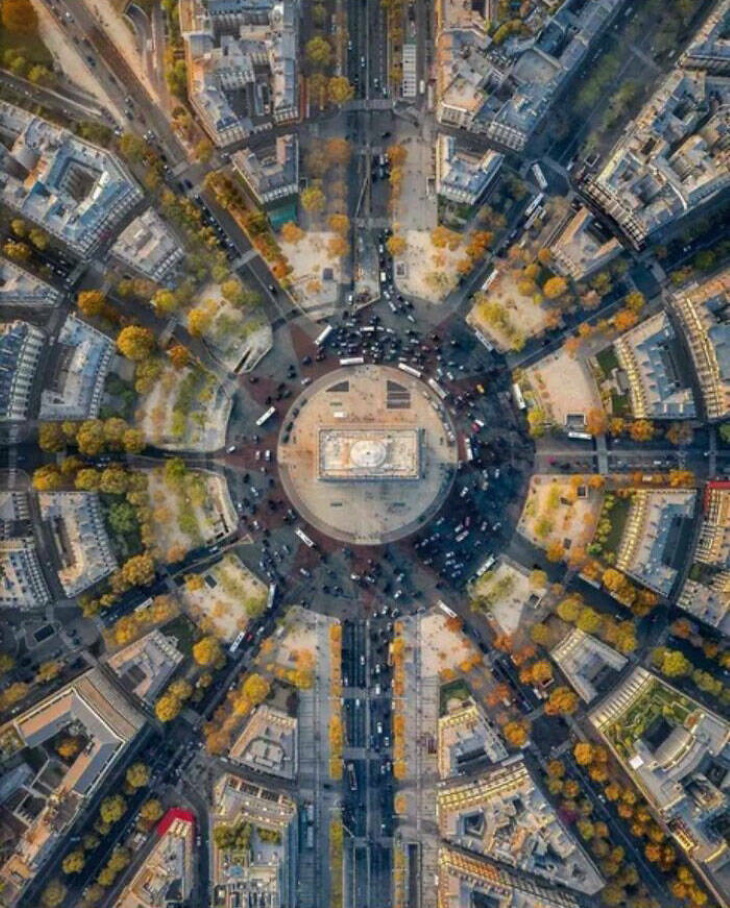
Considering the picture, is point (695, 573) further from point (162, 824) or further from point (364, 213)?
point (162, 824)

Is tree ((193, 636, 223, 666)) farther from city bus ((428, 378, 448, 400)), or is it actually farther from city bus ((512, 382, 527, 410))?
city bus ((512, 382, 527, 410))

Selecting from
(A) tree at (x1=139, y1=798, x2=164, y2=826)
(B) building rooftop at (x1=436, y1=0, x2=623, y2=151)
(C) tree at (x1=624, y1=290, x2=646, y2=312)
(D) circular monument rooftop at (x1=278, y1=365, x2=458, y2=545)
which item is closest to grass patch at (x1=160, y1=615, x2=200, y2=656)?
(A) tree at (x1=139, y1=798, x2=164, y2=826)

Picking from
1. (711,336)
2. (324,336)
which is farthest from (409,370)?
(711,336)

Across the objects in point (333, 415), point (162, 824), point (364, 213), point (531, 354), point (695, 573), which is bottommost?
point (162, 824)

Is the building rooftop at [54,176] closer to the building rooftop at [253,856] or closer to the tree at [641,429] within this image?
the tree at [641,429]

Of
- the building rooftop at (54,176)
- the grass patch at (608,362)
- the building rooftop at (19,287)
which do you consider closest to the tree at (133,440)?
the building rooftop at (19,287)

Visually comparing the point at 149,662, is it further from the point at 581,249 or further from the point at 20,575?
the point at 581,249

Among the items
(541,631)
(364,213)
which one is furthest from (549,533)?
(364,213)
